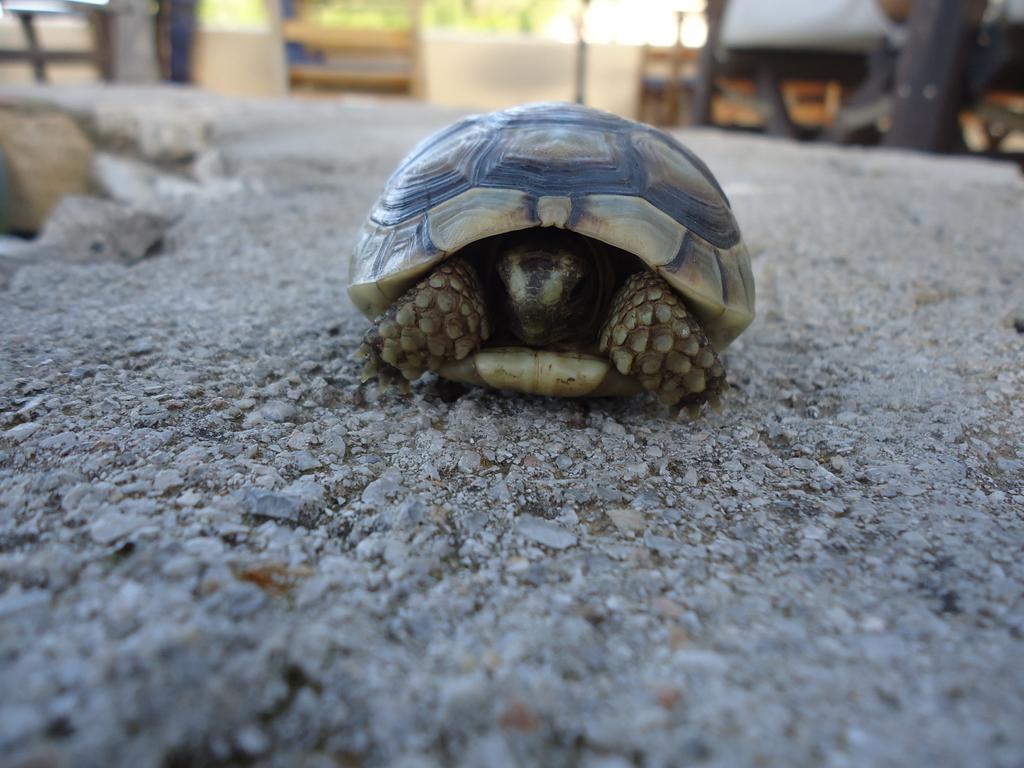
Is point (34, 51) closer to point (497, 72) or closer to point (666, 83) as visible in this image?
point (497, 72)

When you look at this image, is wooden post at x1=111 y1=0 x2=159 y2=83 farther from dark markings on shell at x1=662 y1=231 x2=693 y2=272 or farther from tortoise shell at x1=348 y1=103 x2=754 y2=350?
dark markings on shell at x1=662 y1=231 x2=693 y2=272

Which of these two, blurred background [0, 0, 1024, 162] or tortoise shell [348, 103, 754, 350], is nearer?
tortoise shell [348, 103, 754, 350]

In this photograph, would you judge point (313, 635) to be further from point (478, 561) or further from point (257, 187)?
point (257, 187)

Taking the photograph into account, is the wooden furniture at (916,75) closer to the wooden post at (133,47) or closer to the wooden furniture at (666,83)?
the wooden furniture at (666,83)

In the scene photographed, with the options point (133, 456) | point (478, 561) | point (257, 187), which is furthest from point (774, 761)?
point (257, 187)

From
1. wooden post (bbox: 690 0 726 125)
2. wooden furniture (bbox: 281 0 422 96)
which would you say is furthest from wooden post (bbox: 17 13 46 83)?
wooden post (bbox: 690 0 726 125)

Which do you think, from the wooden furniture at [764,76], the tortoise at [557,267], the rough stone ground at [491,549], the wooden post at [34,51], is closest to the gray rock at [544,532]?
the rough stone ground at [491,549]

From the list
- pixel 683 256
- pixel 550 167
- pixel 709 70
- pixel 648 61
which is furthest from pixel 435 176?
pixel 648 61
